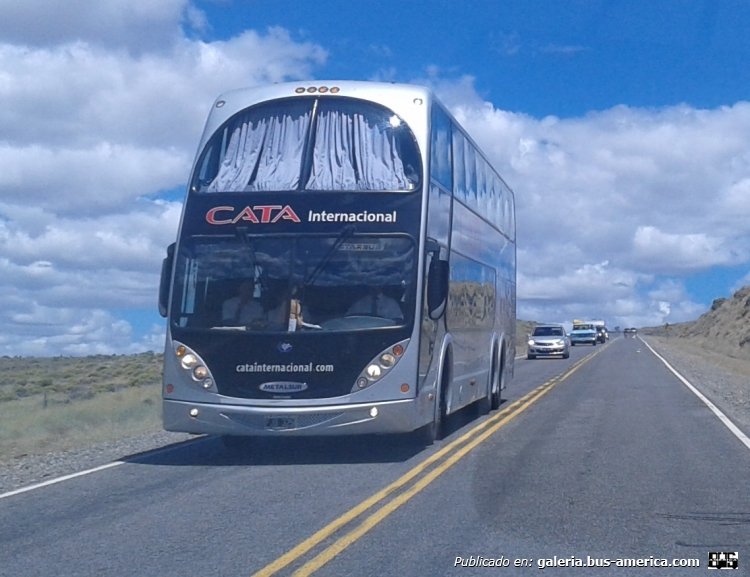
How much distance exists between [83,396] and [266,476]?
1098 inches

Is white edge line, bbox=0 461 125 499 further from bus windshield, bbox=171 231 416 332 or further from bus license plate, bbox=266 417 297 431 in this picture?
bus license plate, bbox=266 417 297 431

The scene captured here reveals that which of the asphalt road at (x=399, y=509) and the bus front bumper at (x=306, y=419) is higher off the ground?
the bus front bumper at (x=306, y=419)

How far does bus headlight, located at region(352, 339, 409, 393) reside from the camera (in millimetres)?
13469

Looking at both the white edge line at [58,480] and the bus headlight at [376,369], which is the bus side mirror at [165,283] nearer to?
the white edge line at [58,480]

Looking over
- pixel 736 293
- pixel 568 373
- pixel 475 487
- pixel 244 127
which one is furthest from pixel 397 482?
pixel 736 293

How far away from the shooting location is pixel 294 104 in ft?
47.5

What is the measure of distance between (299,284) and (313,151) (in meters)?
1.76

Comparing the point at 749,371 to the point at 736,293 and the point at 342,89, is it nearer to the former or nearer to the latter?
the point at 342,89

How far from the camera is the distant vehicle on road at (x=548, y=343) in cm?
5359

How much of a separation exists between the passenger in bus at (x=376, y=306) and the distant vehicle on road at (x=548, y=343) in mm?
40639

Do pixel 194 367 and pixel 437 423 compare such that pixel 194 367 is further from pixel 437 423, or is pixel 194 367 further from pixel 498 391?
pixel 498 391

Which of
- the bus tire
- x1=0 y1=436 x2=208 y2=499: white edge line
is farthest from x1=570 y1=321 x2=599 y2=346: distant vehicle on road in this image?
x1=0 y1=436 x2=208 y2=499: white edge line

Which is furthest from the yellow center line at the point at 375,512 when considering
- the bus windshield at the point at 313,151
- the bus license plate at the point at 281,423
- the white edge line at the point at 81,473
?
the white edge line at the point at 81,473

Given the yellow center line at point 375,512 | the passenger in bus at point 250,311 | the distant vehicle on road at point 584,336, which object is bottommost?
the yellow center line at point 375,512
